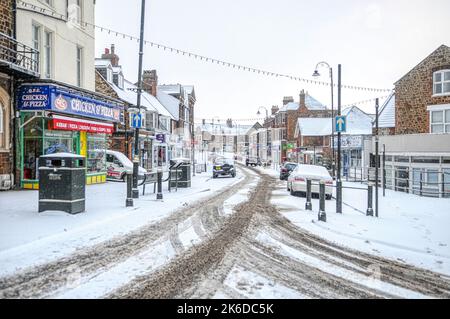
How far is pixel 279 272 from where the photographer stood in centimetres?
545

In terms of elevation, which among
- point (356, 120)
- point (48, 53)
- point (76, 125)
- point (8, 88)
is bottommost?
point (76, 125)

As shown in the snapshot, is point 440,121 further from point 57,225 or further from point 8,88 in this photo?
point 8,88

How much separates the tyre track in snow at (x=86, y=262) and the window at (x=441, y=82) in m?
19.2

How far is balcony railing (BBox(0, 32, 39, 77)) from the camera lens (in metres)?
13.2

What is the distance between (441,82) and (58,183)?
72.2 feet

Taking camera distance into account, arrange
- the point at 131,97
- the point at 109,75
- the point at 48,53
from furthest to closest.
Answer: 1. the point at 131,97
2. the point at 109,75
3. the point at 48,53

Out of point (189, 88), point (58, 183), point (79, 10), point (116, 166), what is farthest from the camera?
point (189, 88)

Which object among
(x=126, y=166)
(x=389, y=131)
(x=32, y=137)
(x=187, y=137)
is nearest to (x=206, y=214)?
(x=32, y=137)

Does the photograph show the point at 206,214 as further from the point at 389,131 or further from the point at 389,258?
the point at 389,131

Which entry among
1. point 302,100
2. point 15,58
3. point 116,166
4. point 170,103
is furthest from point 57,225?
point 302,100

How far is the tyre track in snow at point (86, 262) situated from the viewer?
4563 mm

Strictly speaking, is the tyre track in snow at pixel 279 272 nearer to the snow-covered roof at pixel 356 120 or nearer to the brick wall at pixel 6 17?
the brick wall at pixel 6 17

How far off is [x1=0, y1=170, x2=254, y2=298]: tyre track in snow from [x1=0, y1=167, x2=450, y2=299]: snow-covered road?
0.01 meters

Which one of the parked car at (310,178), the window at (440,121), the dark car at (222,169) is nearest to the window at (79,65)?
the dark car at (222,169)
